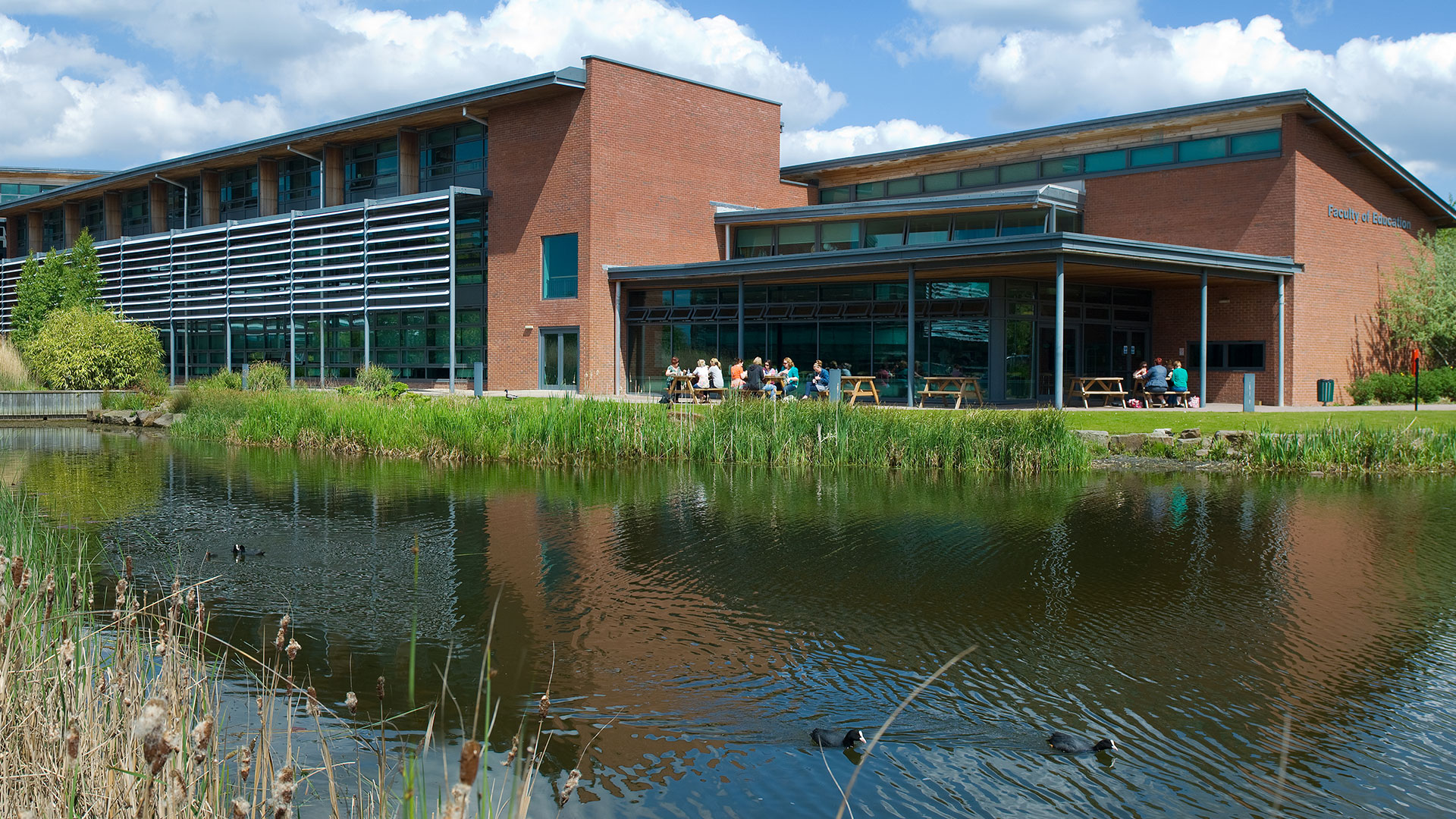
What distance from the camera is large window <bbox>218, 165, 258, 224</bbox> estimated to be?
42.0m

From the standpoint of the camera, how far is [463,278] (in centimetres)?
3375

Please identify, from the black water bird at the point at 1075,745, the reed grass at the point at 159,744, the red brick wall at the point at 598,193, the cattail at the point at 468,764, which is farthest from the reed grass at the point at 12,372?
the cattail at the point at 468,764

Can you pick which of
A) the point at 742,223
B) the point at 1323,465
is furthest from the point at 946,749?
the point at 742,223

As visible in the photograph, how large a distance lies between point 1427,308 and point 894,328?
1390 centimetres

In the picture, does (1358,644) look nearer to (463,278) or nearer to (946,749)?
(946,749)

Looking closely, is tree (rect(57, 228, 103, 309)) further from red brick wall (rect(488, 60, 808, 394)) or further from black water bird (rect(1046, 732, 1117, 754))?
black water bird (rect(1046, 732, 1117, 754))

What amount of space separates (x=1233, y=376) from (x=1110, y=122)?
7.15 meters

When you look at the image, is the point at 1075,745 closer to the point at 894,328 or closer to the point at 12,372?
the point at 894,328

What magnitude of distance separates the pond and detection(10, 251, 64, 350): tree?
33030 mm

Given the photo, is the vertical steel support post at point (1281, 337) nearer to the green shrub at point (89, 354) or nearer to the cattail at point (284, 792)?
the cattail at point (284, 792)

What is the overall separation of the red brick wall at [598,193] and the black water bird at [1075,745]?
25.4 m

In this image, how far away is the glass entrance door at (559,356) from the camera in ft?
102

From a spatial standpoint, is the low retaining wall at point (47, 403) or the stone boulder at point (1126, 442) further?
the low retaining wall at point (47, 403)

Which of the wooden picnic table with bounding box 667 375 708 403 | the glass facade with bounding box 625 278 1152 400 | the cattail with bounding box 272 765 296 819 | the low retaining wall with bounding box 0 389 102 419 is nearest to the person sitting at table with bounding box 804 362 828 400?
the glass facade with bounding box 625 278 1152 400
